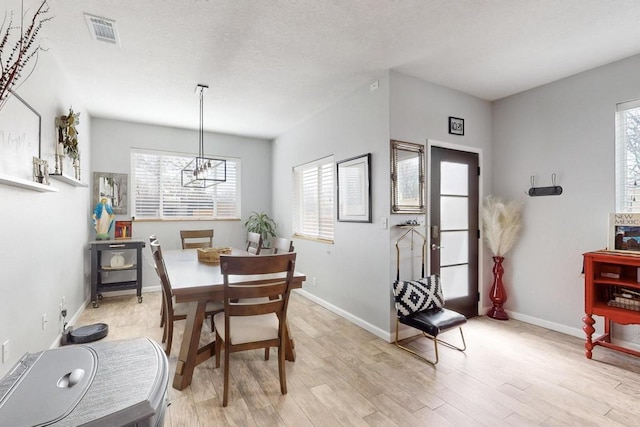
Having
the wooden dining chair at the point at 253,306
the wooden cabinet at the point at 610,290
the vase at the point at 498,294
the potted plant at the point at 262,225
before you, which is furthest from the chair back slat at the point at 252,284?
the potted plant at the point at 262,225

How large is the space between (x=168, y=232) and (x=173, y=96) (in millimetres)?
2232

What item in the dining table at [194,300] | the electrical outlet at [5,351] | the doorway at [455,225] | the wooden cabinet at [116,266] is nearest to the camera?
the electrical outlet at [5,351]

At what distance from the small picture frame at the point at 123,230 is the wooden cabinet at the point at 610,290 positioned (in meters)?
5.59

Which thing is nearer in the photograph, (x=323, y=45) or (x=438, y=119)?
(x=323, y=45)

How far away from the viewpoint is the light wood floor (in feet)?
6.18

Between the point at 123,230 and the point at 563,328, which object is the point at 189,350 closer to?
the point at 123,230

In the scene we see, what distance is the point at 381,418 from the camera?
1.87 metres

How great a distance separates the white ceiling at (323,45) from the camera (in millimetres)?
2158

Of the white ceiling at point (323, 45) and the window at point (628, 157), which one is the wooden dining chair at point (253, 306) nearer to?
the white ceiling at point (323, 45)

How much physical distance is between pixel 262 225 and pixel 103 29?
3489 mm

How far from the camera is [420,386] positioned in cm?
222

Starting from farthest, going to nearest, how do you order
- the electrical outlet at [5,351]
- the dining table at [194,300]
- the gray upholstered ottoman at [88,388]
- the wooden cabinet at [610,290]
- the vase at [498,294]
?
the vase at [498,294]
the wooden cabinet at [610,290]
the dining table at [194,300]
the electrical outlet at [5,351]
the gray upholstered ottoman at [88,388]

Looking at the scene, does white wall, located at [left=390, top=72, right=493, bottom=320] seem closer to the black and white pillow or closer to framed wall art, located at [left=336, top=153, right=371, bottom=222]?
the black and white pillow

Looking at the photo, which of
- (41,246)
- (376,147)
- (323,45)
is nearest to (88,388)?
(41,246)
